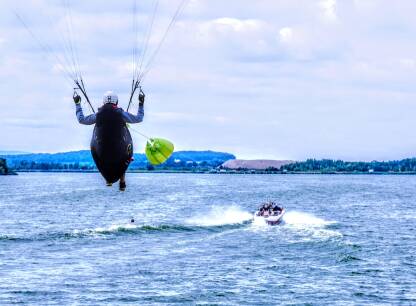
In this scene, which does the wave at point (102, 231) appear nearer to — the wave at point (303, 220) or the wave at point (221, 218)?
the wave at point (221, 218)

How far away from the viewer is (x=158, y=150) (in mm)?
19234

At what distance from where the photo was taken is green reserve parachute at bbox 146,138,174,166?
62.7 ft

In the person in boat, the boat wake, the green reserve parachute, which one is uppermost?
the person in boat

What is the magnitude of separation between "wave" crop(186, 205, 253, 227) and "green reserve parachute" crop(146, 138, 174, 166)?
98542mm

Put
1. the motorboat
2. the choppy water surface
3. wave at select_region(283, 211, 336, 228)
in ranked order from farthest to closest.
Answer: wave at select_region(283, 211, 336, 228)
the motorboat
the choppy water surface

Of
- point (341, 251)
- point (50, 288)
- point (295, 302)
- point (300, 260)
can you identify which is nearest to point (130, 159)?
point (295, 302)

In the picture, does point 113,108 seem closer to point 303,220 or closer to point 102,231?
point 102,231

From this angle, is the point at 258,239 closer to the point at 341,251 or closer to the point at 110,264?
the point at 341,251

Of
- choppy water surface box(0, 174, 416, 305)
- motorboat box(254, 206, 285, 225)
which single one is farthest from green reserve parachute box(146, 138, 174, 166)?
motorboat box(254, 206, 285, 225)

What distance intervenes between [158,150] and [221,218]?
112m

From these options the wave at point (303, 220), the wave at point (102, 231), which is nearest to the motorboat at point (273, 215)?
the wave at point (303, 220)

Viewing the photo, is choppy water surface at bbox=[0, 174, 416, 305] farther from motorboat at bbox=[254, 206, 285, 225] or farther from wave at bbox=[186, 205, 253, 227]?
motorboat at bbox=[254, 206, 285, 225]

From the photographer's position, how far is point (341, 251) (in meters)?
88.3

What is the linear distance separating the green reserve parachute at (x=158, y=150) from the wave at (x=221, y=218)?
98542mm
